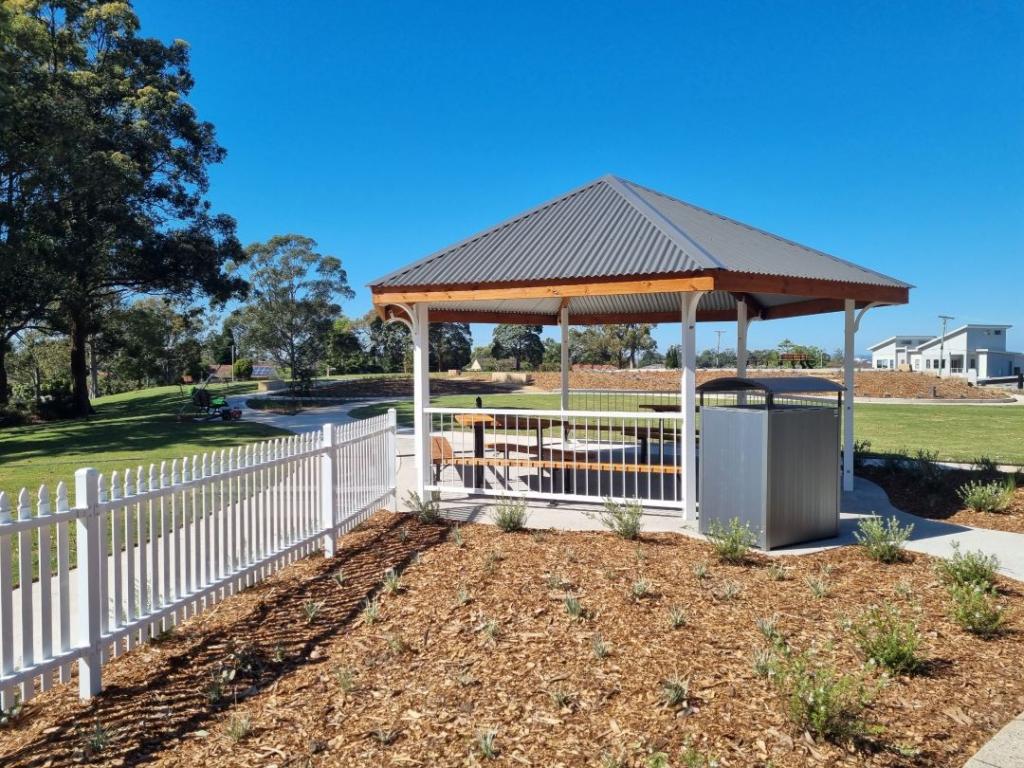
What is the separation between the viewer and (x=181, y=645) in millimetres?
4418

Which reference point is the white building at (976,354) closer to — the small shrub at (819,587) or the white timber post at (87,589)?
the small shrub at (819,587)

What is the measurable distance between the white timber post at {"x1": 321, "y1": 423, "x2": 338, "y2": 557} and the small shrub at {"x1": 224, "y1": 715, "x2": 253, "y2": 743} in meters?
3.10

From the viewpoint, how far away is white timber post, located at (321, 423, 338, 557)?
649cm

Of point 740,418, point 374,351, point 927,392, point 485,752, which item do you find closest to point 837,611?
point 740,418

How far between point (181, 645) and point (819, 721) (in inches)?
160

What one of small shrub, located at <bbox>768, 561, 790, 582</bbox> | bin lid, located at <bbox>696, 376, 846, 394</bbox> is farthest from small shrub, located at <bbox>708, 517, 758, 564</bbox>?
bin lid, located at <bbox>696, 376, 846, 394</bbox>

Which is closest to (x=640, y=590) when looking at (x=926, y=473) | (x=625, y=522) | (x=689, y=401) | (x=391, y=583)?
(x=625, y=522)

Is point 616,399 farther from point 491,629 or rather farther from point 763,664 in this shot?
point 763,664

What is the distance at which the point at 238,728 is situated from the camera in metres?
3.28

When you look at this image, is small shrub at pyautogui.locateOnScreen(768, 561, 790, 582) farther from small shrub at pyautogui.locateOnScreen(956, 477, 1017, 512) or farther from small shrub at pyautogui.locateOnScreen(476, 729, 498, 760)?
small shrub at pyautogui.locateOnScreen(956, 477, 1017, 512)

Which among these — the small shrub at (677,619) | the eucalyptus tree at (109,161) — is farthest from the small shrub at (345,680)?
the eucalyptus tree at (109,161)

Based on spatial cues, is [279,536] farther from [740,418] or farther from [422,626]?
[740,418]

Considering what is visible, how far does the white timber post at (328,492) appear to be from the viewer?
649 cm

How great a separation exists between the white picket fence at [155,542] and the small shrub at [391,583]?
114 cm
